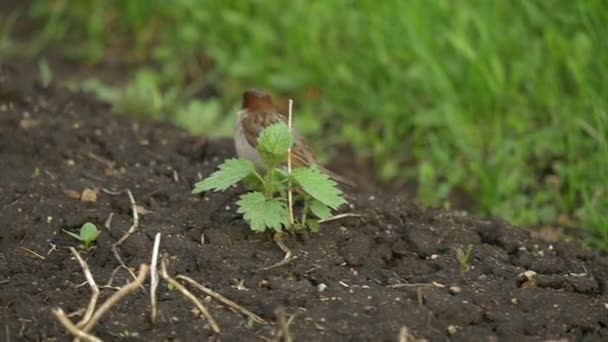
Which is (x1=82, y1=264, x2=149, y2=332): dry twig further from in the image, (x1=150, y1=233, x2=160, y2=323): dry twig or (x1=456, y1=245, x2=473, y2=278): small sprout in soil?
(x1=456, y1=245, x2=473, y2=278): small sprout in soil

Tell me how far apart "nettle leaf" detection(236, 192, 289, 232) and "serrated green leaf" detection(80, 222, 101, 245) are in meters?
0.60

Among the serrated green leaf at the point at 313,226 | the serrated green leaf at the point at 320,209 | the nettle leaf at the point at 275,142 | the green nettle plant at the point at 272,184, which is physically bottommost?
the serrated green leaf at the point at 313,226

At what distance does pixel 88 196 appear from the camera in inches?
194

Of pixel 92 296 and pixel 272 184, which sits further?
pixel 272 184

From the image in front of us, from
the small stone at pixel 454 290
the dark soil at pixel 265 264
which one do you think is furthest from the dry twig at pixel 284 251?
the small stone at pixel 454 290

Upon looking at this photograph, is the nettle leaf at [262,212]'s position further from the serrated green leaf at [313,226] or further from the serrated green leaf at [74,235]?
the serrated green leaf at [74,235]

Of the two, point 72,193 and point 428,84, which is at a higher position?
point 428,84

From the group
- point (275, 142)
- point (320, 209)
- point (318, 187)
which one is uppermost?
point (275, 142)

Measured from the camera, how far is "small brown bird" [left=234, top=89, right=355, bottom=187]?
5.38 m

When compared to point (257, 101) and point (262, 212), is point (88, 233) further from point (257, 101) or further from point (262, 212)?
point (257, 101)

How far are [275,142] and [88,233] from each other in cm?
83

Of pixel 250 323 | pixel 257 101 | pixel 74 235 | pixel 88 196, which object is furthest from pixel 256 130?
pixel 250 323

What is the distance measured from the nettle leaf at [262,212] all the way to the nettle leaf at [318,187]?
127mm

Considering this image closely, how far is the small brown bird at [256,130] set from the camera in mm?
5379
